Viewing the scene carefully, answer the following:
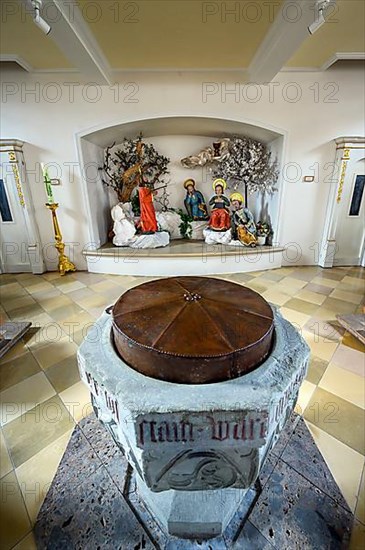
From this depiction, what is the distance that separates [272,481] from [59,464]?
98cm

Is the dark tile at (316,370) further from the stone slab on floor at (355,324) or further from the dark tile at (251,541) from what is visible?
the dark tile at (251,541)

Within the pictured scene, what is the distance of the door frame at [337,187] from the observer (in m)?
3.43

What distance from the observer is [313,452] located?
1.25 meters

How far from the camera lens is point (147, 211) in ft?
12.8

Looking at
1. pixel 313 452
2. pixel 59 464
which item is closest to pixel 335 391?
pixel 313 452

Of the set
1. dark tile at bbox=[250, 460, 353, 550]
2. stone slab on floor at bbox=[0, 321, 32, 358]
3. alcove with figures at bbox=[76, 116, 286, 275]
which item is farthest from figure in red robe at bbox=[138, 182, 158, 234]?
dark tile at bbox=[250, 460, 353, 550]

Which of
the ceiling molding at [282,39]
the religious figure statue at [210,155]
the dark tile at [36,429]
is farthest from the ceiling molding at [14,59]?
the dark tile at [36,429]

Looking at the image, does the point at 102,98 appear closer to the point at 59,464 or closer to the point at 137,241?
the point at 137,241

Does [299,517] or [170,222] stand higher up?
[170,222]

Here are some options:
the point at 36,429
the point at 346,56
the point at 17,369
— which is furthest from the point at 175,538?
the point at 346,56

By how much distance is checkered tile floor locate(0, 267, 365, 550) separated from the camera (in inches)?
44.4

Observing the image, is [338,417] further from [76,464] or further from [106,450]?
[76,464]

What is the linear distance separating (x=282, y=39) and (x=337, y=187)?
2024 mm

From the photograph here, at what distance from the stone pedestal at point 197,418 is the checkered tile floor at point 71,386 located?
0.62 m
